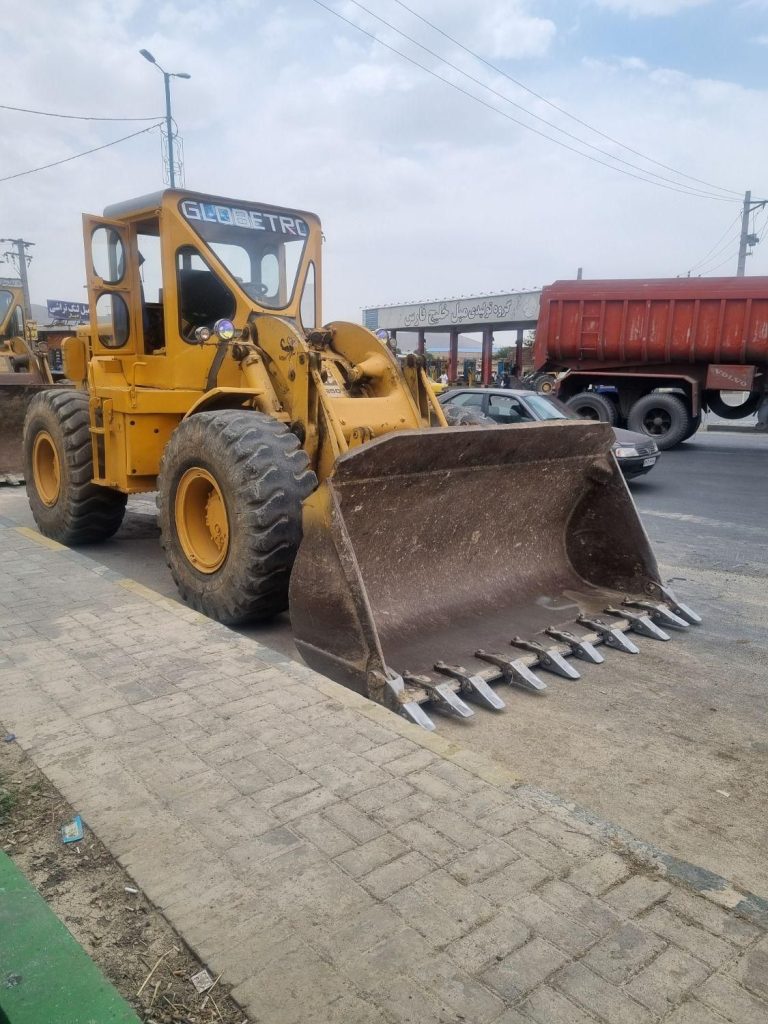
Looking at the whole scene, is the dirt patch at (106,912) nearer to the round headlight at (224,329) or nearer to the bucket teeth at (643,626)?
the round headlight at (224,329)

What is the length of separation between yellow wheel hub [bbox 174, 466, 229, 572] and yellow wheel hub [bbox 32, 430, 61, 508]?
2.63 metres

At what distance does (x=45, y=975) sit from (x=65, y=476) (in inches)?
219

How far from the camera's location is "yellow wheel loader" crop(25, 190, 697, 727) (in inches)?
167

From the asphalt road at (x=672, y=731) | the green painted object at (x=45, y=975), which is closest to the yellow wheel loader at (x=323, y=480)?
the asphalt road at (x=672, y=731)

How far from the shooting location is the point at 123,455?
6371mm

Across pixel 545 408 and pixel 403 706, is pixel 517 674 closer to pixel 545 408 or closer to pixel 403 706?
pixel 403 706

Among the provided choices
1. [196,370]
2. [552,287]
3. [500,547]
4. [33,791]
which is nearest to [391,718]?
[33,791]

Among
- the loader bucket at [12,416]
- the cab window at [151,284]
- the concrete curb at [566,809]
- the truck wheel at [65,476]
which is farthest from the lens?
the loader bucket at [12,416]

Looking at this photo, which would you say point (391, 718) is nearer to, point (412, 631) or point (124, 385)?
point (412, 631)

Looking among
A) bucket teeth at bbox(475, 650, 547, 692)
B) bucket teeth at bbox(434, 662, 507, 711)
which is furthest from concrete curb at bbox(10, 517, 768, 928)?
bucket teeth at bbox(475, 650, 547, 692)

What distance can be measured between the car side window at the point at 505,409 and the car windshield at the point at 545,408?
0.39 ft

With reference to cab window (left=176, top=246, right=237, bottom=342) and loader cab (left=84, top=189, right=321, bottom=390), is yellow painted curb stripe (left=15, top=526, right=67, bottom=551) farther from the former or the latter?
cab window (left=176, top=246, right=237, bottom=342)

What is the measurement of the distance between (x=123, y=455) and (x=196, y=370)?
38.6 inches

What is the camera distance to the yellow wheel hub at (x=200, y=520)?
5.31 m
